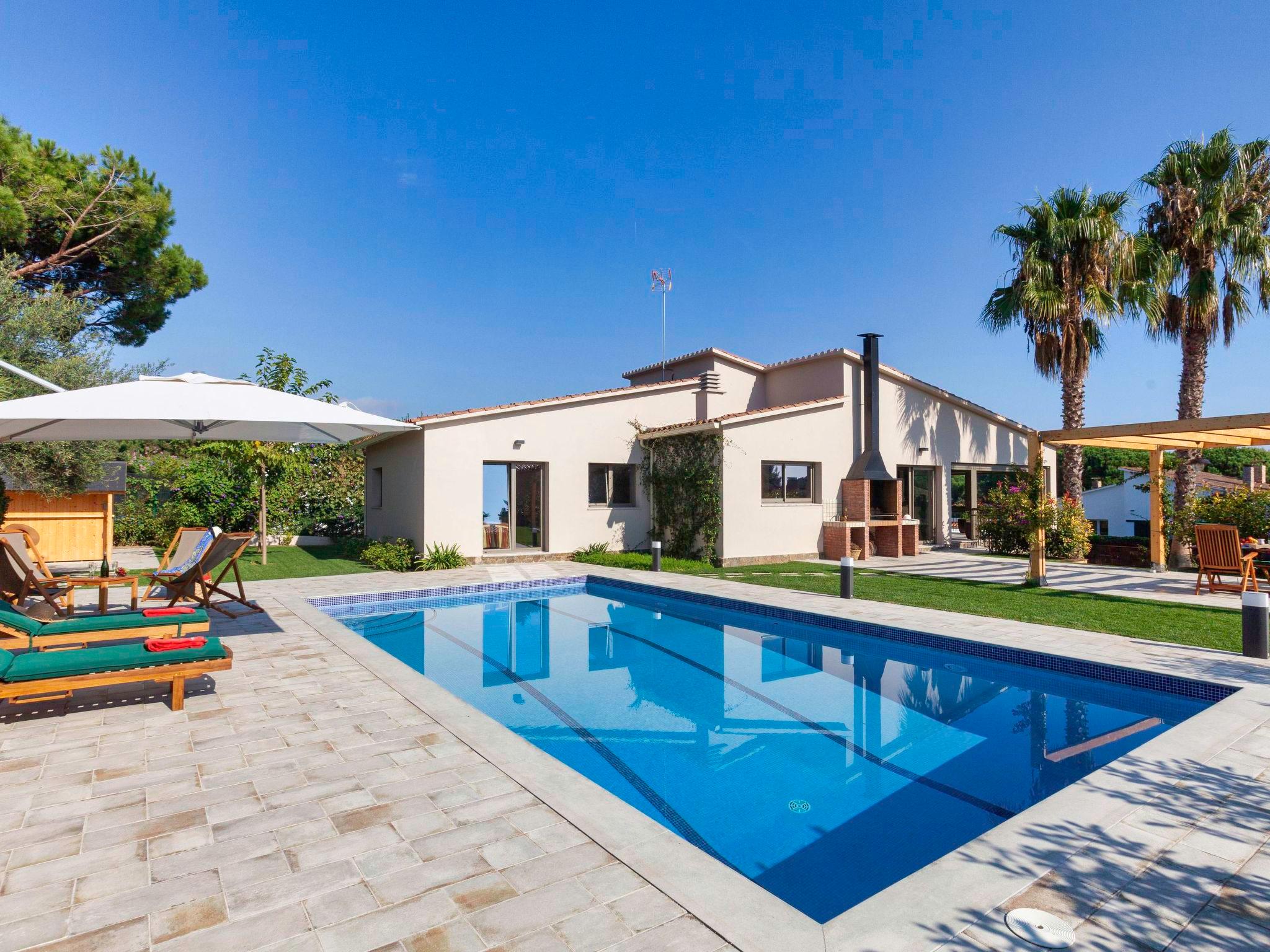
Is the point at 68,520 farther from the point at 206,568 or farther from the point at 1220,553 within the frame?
the point at 1220,553

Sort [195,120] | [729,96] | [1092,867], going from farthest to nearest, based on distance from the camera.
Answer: [729,96], [195,120], [1092,867]

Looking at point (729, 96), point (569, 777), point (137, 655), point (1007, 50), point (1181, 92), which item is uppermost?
point (729, 96)

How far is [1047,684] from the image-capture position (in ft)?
22.8

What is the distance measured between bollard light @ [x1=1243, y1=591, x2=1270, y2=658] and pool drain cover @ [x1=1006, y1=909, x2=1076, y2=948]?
6.26 metres

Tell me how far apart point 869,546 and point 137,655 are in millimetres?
15843

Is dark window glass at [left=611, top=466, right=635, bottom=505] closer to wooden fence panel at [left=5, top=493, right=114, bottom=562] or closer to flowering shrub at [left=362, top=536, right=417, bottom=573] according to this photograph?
flowering shrub at [left=362, top=536, right=417, bottom=573]

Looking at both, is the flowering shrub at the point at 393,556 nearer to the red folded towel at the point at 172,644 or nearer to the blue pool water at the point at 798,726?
the blue pool water at the point at 798,726

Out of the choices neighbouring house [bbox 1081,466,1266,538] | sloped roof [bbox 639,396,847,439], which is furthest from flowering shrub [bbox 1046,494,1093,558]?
neighbouring house [bbox 1081,466,1266,538]

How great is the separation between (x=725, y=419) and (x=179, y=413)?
11425mm

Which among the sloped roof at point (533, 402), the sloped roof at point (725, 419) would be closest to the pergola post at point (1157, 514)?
the sloped roof at point (725, 419)

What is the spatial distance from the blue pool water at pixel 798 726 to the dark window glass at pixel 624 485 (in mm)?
7539

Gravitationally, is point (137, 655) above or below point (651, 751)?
above

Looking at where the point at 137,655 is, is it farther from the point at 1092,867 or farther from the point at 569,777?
Answer: the point at 1092,867

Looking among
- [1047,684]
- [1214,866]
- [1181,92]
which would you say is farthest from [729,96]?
[1214,866]
